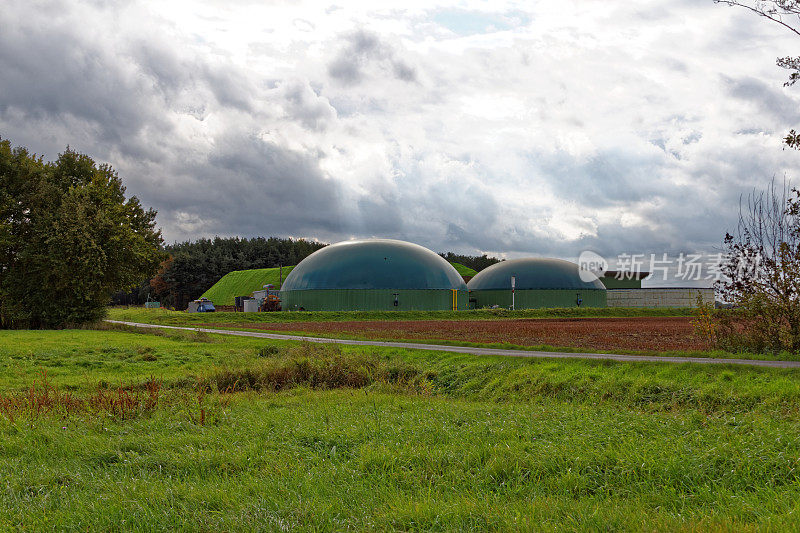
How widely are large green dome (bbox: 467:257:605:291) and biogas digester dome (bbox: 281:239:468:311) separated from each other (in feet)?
21.1

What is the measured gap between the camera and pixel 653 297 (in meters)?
82.2

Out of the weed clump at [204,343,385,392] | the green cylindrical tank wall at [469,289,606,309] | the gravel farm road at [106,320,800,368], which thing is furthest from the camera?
the green cylindrical tank wall at [469,289,606,309]

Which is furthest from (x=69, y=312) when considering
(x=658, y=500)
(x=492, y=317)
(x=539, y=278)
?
(x=539, y=278)

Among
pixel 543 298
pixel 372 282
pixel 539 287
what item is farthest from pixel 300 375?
pixel 539 287

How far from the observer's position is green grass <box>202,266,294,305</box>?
357 ft

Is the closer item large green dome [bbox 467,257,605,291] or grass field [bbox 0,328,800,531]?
grass field [bbox 0,328,800,531]

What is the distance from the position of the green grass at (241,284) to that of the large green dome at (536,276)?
143ft

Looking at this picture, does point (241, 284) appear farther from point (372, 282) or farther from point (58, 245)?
point (58, 245)

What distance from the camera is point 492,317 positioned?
5884 centimetres

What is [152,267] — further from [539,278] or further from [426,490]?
[539,278]

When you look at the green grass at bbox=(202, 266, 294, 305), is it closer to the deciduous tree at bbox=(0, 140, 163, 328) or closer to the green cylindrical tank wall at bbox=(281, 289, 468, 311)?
the green cylindrical tank wall at bbox=(281, 289, 468, 311)

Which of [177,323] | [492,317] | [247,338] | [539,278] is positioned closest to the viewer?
[247,338]

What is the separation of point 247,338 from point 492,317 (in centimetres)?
3214

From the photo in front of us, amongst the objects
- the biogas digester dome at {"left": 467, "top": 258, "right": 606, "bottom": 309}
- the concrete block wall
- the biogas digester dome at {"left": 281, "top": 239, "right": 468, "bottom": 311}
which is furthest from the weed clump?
the concrete block wall
